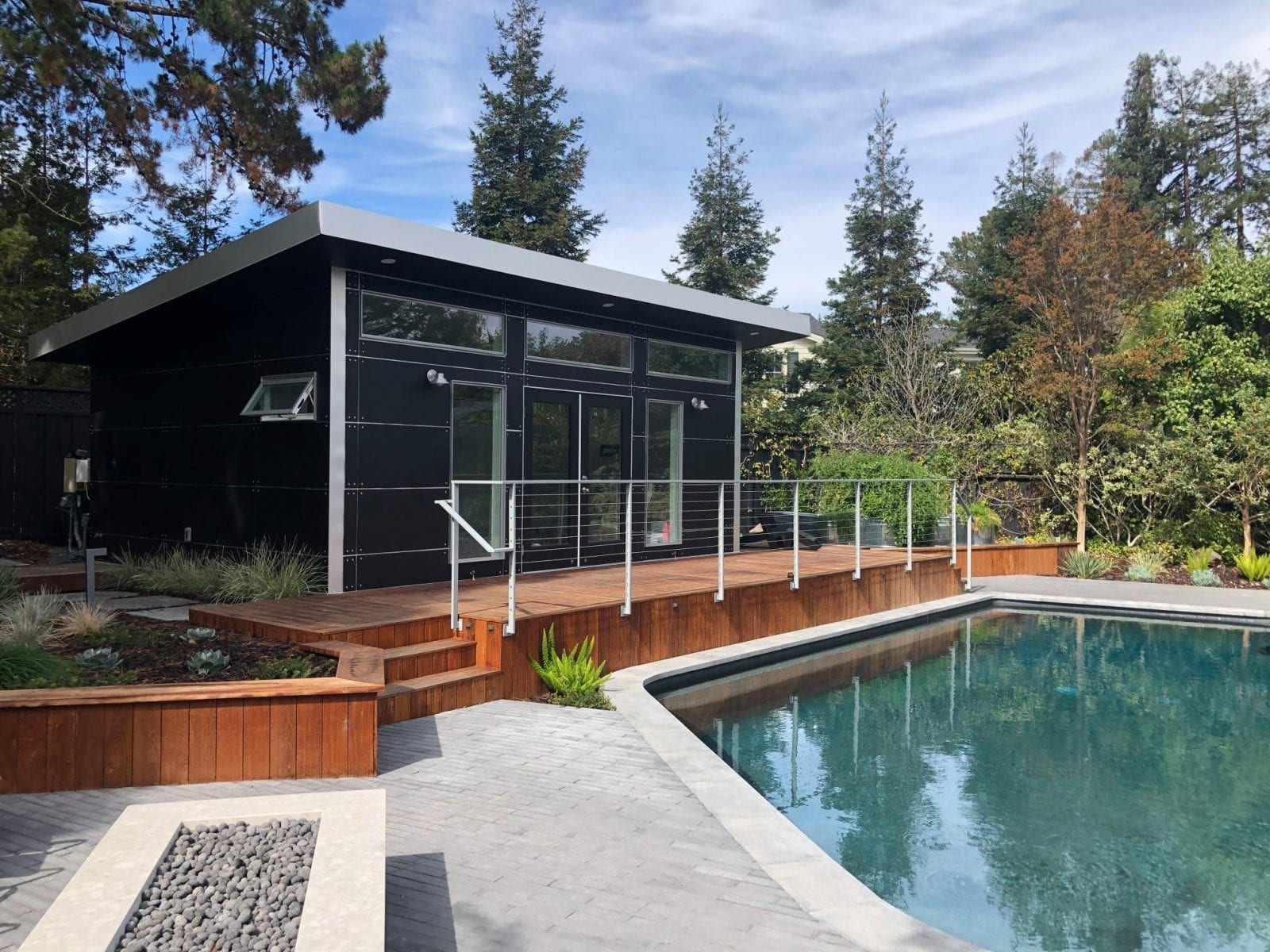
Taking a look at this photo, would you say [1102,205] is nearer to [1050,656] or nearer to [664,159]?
[1050,656]

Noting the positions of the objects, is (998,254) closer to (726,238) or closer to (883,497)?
(726,238)

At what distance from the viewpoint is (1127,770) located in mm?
5938

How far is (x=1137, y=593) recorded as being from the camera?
12430 mm

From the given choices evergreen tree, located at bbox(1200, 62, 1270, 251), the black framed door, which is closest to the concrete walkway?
the black framed door

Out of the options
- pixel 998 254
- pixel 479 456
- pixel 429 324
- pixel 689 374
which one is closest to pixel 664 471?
pixel 689 374

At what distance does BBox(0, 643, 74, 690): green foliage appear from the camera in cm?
488

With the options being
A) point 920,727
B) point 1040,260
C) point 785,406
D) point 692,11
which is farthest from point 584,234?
point 920,727

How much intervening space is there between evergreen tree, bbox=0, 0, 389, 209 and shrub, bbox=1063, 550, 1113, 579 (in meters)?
11.8

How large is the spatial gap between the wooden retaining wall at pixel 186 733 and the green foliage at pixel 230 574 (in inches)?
120

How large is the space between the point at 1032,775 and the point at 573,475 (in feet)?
19.1

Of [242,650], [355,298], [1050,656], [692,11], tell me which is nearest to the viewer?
[242,650]

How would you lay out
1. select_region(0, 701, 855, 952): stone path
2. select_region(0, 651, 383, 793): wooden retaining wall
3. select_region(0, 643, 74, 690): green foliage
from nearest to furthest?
1. select_region(0, 701, 855, 952): stone path
2. select_region(0, 651, 383, 793): wooden retaining wall
3. select_region(0, 643, 74, 690): green foliage

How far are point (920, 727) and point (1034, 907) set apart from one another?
2967mm

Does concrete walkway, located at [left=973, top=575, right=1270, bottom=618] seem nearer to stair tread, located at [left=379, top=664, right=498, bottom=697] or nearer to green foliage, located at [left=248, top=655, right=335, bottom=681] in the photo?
stair tread, located at [left=379, top=664, right=498, bottom=697]
